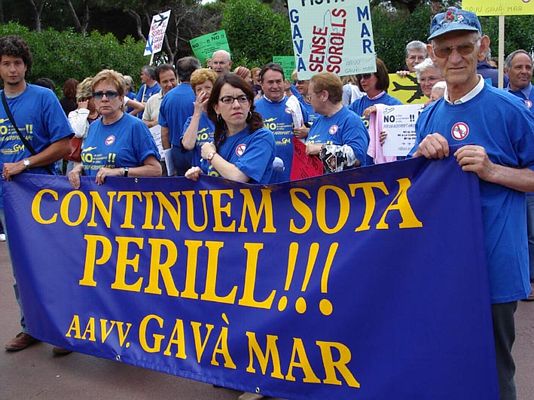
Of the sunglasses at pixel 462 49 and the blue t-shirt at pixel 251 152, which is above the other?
the sunglasses at pixel 462 49

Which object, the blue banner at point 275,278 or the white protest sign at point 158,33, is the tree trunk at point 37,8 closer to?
the white protest sign at point 158,33

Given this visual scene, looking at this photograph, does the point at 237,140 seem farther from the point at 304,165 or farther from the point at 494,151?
the point at 494,151

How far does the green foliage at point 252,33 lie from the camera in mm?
17891

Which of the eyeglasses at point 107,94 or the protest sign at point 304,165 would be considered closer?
the eyeglasses at point 107,94

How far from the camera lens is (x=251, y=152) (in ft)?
12.2

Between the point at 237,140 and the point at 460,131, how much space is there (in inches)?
60.5

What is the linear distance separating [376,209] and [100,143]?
224 cm

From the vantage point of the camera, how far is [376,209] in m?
3.01

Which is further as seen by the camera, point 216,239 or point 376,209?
point 216,239

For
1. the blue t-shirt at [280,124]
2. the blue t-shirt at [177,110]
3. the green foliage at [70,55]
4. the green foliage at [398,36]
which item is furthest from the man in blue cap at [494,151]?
the green foliage at [70,55]

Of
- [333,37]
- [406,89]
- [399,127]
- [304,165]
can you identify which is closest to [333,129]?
[304,165]

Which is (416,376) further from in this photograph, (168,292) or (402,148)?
(402,148)

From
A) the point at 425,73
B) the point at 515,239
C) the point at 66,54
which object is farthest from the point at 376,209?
the point at 66,54

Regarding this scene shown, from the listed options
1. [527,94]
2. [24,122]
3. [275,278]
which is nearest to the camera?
[275,278]
